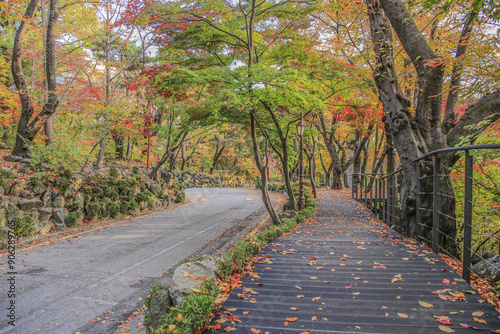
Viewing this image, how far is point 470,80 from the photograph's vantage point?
25.9 feet

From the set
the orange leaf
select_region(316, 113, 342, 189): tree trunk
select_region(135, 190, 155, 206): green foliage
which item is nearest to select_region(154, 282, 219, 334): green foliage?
the orange leaf

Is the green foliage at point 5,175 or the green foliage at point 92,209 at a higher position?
the green foliage at point 5,175

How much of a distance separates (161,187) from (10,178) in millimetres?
9029

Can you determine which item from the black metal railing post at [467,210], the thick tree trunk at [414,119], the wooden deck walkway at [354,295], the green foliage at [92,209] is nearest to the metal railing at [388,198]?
the thick tree trunk at [414,119]

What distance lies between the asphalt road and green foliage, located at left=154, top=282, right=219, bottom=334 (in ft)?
5.74

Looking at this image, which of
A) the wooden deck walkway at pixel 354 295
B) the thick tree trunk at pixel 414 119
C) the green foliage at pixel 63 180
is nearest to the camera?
the wooden deck walkway at pixel 354 295

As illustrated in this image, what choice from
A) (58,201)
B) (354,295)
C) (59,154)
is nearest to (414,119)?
(354,295)

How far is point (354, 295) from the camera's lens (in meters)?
3.48

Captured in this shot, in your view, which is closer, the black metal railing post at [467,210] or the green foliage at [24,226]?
the black metal railing post at [467,210]

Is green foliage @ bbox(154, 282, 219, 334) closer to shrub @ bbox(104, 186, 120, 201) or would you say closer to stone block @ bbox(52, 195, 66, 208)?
stone block @ bbox(52, 195, 66, 208)

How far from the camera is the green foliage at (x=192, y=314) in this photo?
2.82 metres

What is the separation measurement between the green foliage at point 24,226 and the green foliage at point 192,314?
7.56 metres

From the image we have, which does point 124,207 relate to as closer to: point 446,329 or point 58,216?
point 58,216

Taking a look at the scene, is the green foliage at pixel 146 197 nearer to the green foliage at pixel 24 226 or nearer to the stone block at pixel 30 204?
the stone block at pixel 30 204
